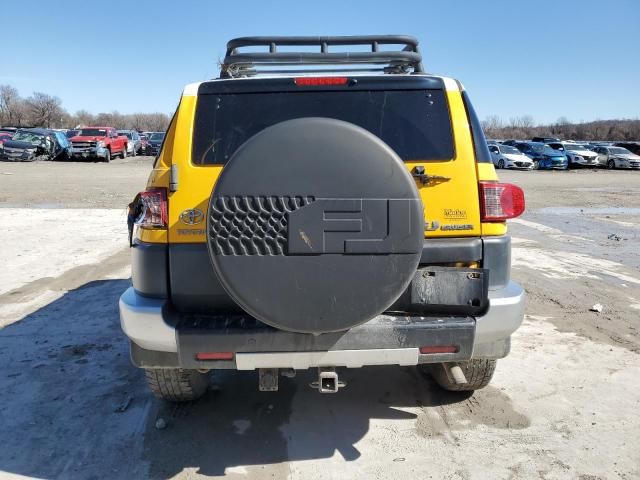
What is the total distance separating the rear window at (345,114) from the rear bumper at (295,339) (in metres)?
0.92

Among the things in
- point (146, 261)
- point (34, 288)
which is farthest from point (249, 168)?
point (34, 288)

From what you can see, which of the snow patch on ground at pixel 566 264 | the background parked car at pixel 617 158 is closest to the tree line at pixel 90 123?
the background parked car at pixel 617 158

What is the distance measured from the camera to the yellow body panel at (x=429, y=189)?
9.07ft

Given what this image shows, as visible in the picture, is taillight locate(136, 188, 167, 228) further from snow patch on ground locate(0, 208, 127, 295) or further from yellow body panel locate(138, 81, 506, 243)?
snow patch on ground locate(0, 208, 127, 295)

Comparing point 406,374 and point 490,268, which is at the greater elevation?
point 490,268

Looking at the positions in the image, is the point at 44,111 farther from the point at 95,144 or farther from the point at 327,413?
the point at 327,413

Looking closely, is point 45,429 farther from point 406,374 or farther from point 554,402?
point 554,402

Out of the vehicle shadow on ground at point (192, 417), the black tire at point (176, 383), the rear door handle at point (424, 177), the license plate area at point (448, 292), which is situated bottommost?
the vehicle shadow on ground at point (192, 417)

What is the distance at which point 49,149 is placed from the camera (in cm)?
3203

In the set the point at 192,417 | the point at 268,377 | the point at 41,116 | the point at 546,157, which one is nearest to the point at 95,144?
the point at 546,157

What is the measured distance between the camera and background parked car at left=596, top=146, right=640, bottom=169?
35.7m

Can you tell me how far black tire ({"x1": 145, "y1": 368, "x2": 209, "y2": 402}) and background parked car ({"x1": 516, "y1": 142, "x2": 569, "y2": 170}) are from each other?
116 feet

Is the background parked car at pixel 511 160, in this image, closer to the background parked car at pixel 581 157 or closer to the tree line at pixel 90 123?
the background parked car at pixel 581 157

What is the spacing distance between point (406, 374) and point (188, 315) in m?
1.97
